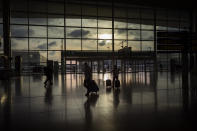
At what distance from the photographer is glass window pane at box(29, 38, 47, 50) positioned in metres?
21.9

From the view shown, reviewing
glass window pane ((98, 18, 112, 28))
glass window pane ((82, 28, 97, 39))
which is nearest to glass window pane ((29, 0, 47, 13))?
glass window pane ((82, 28, 97, 39))

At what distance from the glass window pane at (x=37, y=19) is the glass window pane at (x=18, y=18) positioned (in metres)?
0.74

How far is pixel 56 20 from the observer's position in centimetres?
2308

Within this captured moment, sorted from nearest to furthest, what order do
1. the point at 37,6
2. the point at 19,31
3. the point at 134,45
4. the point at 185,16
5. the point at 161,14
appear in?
1. the point at 19,31
2. the point at 37,6
3. the point at 134,45
4. the point at 161,14
5. the point at 185,16

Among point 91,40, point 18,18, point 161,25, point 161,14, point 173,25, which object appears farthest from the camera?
point 173,25

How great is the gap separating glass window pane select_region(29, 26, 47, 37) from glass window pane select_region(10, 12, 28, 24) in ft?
4.01

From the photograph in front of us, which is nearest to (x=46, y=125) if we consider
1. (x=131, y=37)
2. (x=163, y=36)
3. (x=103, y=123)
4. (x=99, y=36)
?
(x=103, y=123)

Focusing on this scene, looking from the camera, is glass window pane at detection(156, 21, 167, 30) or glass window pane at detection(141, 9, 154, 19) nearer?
glass window pane at detection(141, 9, 154, 19)

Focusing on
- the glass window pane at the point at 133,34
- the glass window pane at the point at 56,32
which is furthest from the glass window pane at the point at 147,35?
the glass window pane at the point at 56,32

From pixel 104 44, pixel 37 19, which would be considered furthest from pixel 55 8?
pixel 104 44

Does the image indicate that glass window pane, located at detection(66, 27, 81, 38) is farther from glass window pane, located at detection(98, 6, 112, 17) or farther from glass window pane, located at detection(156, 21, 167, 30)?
glass window pane, located at detection(156, 21, 167, 30)

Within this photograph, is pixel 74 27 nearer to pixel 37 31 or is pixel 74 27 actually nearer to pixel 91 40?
pixel 91 40

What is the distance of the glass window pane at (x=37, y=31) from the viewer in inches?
870

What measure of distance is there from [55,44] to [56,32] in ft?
5.46
